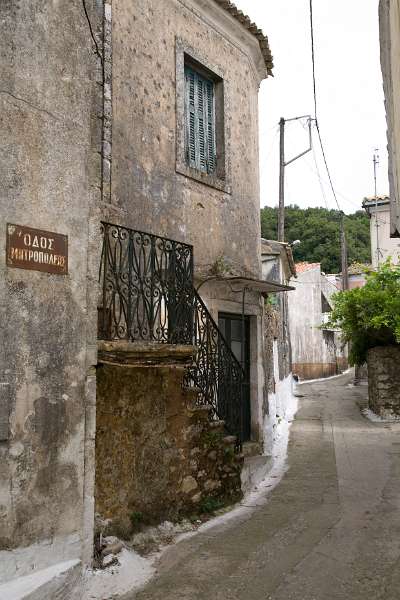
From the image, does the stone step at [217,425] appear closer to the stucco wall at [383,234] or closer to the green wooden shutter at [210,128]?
the green wooden shutter at [210,128]

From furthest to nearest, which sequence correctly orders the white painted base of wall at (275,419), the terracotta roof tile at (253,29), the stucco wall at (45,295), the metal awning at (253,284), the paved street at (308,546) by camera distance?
1. the white painted base of wall at (275,419)
2. the terracotta roof tile at (253,29)
3. the metal awning at (253,284)
4. the paved street at (308,546)
5. the stucco wall at (45,295)

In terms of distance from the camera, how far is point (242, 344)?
10.2 metres

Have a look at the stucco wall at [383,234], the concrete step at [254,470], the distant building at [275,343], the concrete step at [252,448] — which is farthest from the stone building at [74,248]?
the stucco wall at [383,234]

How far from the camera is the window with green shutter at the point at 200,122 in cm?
927

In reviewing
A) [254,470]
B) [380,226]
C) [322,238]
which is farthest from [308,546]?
[322,238]

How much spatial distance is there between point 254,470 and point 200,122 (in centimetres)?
554

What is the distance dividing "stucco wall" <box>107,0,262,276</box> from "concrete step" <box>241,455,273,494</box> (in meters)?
3.14

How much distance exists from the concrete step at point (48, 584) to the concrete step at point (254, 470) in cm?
388

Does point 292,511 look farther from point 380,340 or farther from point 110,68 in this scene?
point 380,340

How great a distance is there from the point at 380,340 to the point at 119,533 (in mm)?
10880

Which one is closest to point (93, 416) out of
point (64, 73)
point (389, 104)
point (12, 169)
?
point (12, 169)

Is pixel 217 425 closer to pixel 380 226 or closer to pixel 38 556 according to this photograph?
pixel 38 556

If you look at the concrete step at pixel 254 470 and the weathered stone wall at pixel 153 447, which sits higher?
the weathered stone wall at pixel 153 447

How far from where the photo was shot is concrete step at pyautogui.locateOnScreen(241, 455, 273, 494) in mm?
8555
